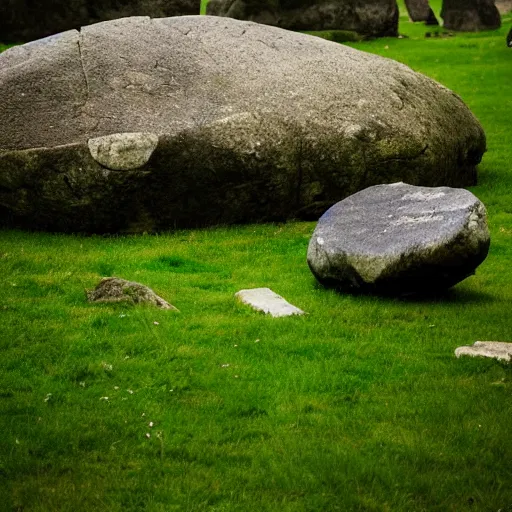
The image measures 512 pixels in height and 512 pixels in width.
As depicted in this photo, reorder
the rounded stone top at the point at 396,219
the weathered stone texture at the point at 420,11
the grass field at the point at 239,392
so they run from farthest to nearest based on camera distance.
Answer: the weathered stone texture at the point at 420,11
the rounded stone top at the point at 396,219
the grass field at the point at 239,392

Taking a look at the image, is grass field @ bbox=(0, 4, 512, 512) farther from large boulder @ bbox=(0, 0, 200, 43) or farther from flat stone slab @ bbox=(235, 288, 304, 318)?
large boulder @ bbox=(0, 0, 200, 43)

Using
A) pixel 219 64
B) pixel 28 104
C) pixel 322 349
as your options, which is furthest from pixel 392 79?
pixel 322 349

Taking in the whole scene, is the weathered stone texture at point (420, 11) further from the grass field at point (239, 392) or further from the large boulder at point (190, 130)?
the grass field at point (239, 392)

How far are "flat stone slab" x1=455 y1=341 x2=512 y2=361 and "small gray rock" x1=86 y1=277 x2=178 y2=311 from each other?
10.3 feet

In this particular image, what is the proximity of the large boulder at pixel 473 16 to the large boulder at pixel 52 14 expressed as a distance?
14341 mm

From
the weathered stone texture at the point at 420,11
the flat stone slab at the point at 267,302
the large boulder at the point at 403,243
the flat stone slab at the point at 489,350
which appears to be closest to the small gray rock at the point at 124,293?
the flat stone slab at the point at 267,302

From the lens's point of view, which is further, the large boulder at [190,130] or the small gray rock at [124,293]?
the large boulder at [190,130]

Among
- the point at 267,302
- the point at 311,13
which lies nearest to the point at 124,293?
the point at 267,302

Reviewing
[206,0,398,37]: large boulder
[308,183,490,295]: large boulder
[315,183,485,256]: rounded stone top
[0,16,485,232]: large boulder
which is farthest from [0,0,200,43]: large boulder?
[308,183,490,295]: large boulder

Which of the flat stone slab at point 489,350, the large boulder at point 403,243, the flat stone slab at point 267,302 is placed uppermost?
the large boulder at point 403,243

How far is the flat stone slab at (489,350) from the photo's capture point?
833 centimetres

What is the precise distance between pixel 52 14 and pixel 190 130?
626 inches

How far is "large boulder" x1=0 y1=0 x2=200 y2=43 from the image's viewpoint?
26922 mm

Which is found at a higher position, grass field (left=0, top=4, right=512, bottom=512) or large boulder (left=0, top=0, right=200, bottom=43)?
large boulder (left=0, top=0, right=200, bottom=43)
